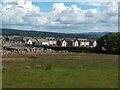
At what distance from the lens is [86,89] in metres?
19.6

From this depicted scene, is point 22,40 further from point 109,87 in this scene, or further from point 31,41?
point 109,87

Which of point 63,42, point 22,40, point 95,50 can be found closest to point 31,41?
point 22,40

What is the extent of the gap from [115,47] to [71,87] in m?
74.5

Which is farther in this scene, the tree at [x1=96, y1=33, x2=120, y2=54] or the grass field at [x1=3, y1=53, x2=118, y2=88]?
the tree at [x1=96, y1=33, x2=120, y2=54]

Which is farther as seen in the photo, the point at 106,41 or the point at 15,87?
the point at 106,41

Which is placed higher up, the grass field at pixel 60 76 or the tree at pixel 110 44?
the tree at pixel 110 44

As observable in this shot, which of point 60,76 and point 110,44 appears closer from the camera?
point 60,76

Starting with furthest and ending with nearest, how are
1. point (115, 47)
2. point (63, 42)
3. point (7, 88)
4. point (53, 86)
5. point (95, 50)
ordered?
1. point (63, 42)
2. point (95, 50)
3. point (115, 47)
4. point (53, 86)
5. point (7, 88)

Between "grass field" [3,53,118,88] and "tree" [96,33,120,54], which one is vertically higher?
"tree" [96,33,120,54]

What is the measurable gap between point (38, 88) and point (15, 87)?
1.37 metres

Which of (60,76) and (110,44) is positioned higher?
(110,44)

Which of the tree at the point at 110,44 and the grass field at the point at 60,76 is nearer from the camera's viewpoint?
the grass field at the point at 60,76

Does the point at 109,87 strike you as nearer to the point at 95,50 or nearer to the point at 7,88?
the point at 7,88

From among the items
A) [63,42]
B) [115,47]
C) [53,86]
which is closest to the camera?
[53,86]
